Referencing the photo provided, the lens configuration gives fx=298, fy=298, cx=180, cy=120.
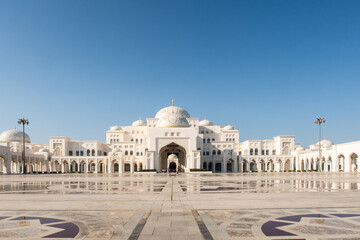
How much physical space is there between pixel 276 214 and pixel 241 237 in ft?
8.84

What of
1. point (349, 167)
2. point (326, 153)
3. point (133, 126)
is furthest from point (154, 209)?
point (133, 126)

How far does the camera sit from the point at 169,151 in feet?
228

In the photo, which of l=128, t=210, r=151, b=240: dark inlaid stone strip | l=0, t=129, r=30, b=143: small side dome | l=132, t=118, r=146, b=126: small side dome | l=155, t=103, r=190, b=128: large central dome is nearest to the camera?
l=128, t=210, r=151, b=240: dark inlaid stone strip

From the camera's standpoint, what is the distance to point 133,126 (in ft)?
248

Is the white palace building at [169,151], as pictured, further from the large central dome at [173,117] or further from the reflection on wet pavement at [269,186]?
the reflection on wet pavement at [269,186]

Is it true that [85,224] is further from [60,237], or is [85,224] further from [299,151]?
[299,151]

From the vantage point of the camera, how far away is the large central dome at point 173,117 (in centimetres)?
6322

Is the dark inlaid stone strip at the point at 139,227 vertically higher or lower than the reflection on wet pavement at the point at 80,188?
higher

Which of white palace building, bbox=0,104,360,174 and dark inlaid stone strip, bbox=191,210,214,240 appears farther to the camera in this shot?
white palace building, bbox=0,104,360,174

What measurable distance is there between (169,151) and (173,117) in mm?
9510

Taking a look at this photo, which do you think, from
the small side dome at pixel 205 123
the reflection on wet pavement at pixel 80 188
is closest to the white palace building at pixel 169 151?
the small side dome at pixel 205 123

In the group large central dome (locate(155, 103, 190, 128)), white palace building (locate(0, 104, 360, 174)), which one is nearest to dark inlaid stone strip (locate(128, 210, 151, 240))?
white palace building (locate(0, 104, 360, 174))

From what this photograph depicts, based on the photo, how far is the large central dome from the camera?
6322 centimetres

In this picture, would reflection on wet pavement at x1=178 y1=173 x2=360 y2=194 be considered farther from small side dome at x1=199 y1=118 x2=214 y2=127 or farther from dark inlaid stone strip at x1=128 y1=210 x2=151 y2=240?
small side dome at x1=199 y1=118 x2=214 y2=127
